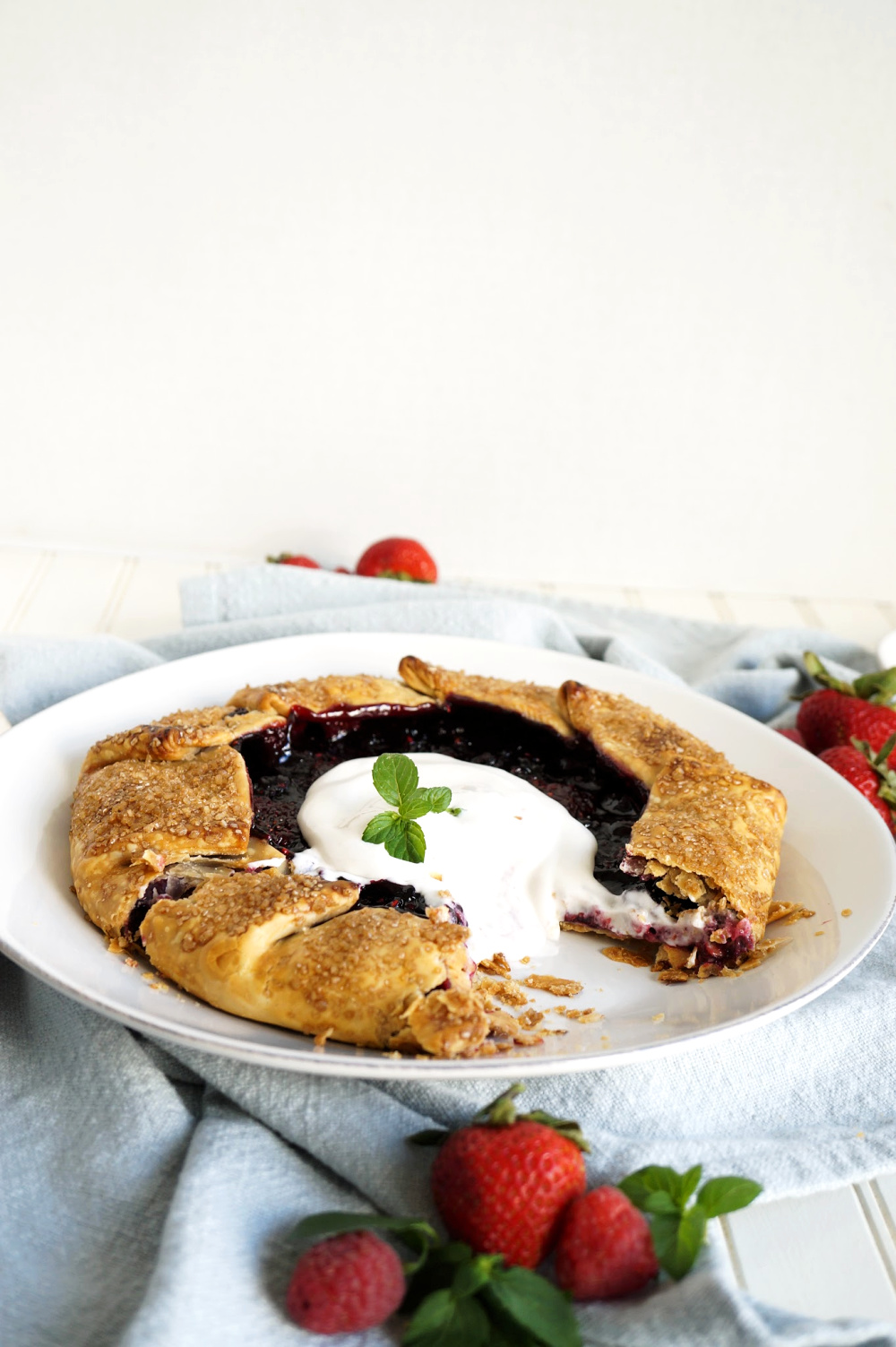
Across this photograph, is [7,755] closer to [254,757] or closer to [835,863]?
[254,757]

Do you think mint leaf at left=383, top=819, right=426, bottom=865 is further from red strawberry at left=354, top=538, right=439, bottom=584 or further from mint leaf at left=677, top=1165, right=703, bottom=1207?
red strawberry at left=354, top=538, right=439, bottom=584

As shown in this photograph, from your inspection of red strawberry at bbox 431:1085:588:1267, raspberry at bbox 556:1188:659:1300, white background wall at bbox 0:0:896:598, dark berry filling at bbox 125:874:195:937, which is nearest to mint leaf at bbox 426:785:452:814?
dark berry filling at bbox 125:874:195:937

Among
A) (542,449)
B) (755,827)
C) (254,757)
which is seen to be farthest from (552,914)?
(542,449)

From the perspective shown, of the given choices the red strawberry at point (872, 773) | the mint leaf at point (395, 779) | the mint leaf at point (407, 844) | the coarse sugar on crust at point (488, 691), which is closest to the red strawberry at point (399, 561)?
the coarse sugar on crust at point (488, 691)

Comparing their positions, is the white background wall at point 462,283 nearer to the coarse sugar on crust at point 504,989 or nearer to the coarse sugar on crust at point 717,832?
the coarse sugar on crust at point 717,832

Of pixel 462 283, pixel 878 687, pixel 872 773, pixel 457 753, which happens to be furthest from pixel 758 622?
pixel 457 753
